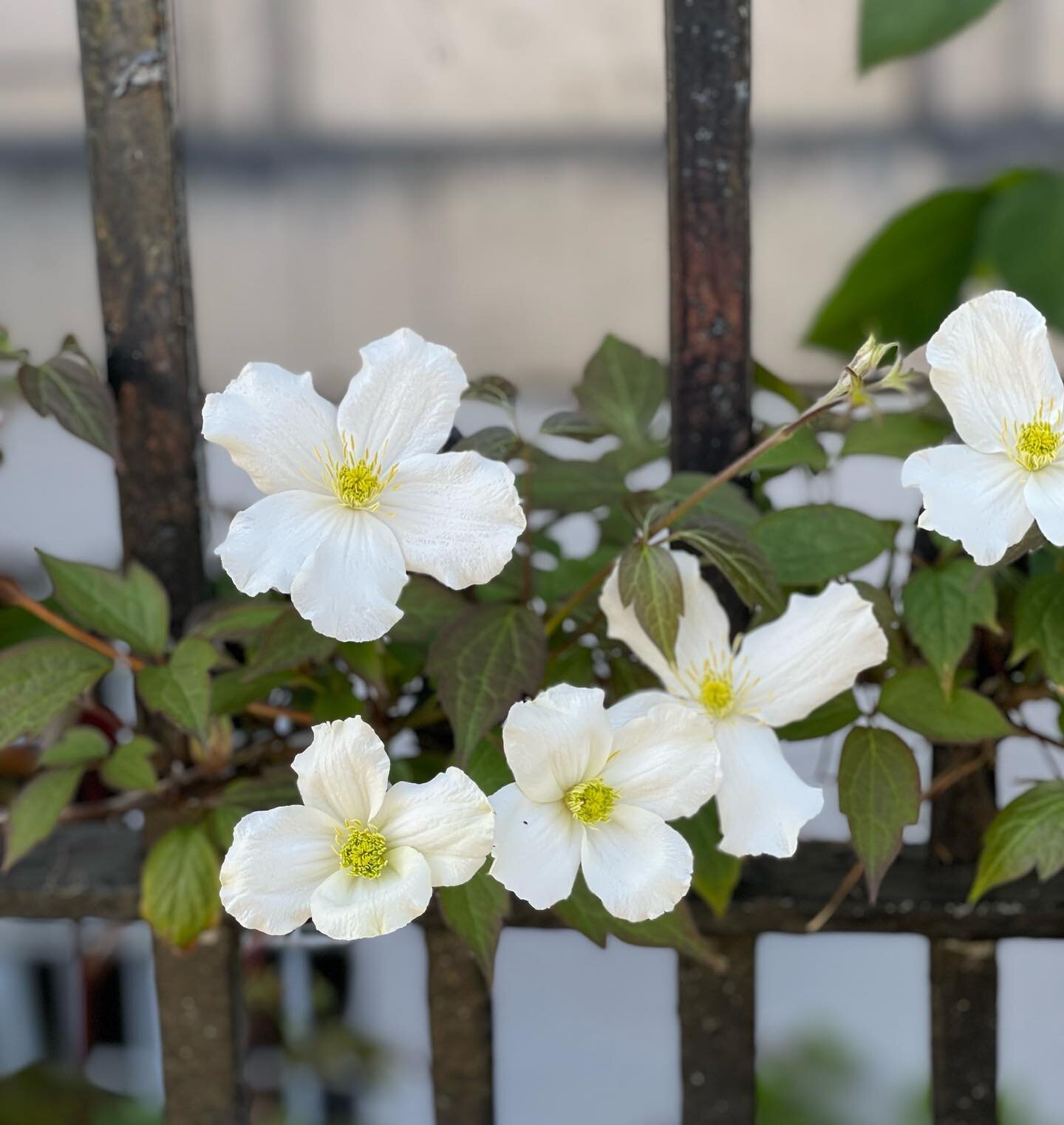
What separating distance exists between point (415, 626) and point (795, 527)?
0.20 meters

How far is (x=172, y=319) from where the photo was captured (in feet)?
2.31

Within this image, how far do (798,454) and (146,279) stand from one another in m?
0.37

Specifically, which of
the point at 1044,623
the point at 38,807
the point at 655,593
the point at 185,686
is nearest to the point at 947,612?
the point at 1044,623

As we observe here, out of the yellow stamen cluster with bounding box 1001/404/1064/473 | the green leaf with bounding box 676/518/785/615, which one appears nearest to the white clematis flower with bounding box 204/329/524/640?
the green leaf with bounding box 676/518/785/615

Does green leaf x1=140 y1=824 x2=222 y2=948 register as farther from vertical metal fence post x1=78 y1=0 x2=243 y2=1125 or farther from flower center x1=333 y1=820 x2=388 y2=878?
flower center x1=333 y1=820 x2=388 y2=878

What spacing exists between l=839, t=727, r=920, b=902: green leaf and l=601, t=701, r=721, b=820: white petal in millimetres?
102

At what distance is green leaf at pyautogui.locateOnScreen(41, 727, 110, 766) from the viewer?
0.66 m

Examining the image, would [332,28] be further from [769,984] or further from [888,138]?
[769,984]

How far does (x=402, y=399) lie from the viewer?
531 mm

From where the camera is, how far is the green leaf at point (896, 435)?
0.64 m

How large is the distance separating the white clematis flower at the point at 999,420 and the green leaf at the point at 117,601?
1.26ft

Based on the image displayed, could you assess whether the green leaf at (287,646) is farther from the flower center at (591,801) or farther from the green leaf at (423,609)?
the flower center at (591,801)

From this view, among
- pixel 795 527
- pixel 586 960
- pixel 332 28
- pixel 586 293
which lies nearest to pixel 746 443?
pixel 795 527

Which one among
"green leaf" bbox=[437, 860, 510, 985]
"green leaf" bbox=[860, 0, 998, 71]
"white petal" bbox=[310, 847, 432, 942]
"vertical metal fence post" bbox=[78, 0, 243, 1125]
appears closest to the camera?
"white petal" bbox=[310, 847, 432, 942]
